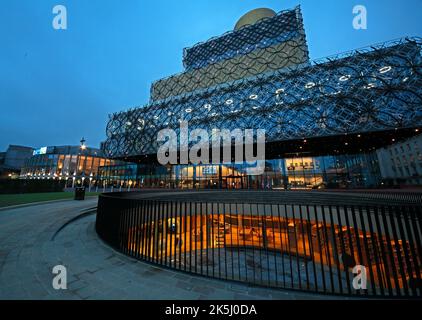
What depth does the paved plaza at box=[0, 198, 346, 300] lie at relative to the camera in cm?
323

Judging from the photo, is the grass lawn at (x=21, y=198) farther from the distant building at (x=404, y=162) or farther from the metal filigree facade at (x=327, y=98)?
the distant building at (x=404, y=162)

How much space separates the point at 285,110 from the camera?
2647 cm

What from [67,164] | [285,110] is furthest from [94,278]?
[67,164]

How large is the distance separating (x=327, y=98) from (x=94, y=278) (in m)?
30.0

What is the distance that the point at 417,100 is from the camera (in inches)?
823

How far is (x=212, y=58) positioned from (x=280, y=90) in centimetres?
3053

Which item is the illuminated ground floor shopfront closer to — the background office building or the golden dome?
the golden dome

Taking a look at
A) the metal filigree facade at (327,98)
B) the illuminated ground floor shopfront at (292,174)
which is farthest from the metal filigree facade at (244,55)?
the illuminated ground floor shopfront at (292,174)

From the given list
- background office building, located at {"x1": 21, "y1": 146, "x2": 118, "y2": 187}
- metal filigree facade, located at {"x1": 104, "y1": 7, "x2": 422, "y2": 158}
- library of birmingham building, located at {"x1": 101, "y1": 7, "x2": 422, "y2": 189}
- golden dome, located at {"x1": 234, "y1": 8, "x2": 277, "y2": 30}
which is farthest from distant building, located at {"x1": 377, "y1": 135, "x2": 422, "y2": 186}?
background office building, located at {"x1": 21, "y1": 146, "x2": 118, "y2": 187}

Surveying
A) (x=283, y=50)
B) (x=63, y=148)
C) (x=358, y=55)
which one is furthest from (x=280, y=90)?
(x=63, y=148)

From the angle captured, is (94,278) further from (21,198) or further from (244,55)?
(244,55)

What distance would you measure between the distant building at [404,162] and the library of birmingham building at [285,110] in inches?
302

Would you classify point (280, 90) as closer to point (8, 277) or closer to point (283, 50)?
point (283, 50)

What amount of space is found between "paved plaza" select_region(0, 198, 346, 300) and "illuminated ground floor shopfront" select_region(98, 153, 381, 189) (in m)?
29.7
